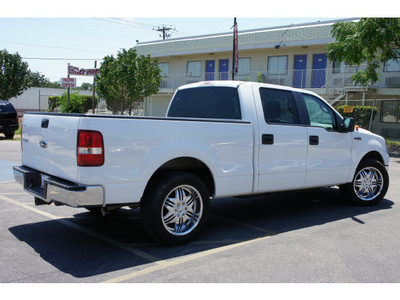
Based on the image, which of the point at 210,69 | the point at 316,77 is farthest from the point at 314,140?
the point at 210,69

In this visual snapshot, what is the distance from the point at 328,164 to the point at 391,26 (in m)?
14.0

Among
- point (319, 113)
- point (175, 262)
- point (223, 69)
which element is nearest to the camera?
point (175, 262)

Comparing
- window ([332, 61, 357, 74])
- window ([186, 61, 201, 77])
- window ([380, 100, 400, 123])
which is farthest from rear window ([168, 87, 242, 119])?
window ([186, 61, 201, 77])

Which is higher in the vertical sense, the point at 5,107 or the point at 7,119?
the point at 5,107

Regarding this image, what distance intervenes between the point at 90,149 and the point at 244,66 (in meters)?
27.3

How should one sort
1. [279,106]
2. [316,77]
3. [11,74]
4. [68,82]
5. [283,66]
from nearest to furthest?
[279,106], [68,82], [316,77], [283,66], [11,74]

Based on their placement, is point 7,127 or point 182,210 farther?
point 7,127

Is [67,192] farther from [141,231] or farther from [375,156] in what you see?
[375,156]

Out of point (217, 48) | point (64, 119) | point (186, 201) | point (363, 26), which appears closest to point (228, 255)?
point (186, 201)

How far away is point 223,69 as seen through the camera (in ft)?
104

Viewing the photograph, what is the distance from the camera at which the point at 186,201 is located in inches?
188

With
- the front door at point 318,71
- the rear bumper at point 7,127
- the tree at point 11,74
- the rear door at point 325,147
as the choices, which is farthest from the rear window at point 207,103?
the tree at point 11,74

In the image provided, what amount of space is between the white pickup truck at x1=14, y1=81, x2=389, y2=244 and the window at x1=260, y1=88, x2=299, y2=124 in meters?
0.02

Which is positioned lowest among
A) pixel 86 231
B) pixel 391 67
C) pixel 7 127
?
pixel 86 231
